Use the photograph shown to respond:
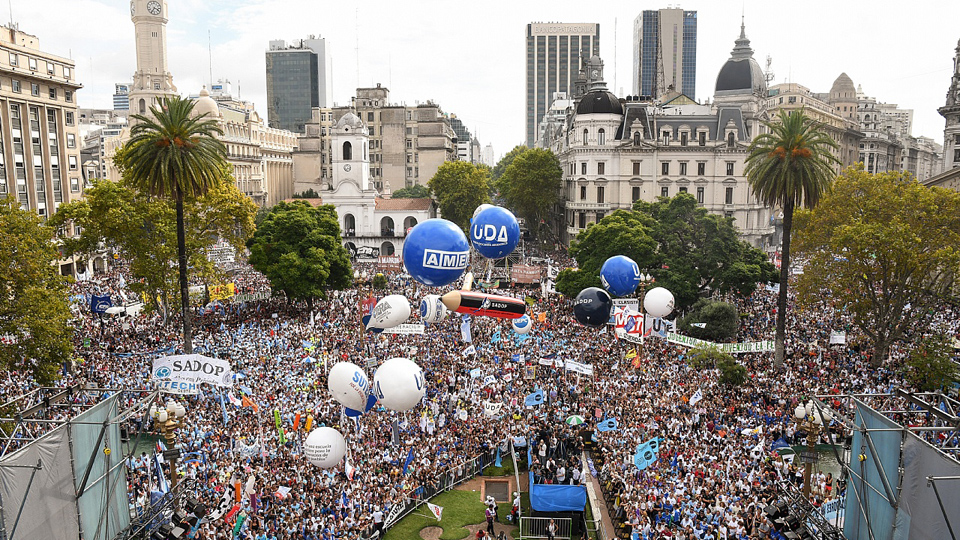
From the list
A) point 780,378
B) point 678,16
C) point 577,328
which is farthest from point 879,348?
point 678,16

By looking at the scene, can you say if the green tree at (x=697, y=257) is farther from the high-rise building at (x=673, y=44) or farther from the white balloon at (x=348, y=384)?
the high-rise building at (x=673, y=44)

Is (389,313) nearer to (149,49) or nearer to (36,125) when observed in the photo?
(36,125)

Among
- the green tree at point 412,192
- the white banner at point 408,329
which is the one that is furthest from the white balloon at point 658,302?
the green tree at point 412,192

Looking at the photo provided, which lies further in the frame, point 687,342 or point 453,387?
point 687,342

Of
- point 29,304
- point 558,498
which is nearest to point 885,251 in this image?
point 558,498

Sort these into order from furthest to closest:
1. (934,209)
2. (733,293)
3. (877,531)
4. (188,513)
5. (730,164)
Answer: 1. (730,164)
2. (733,293)
3. (934,209)
4. (188,513)
5. (877,531)

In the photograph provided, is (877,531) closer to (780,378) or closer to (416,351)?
(780,378)

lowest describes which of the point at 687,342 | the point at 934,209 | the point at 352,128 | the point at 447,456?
the point at 447,456
